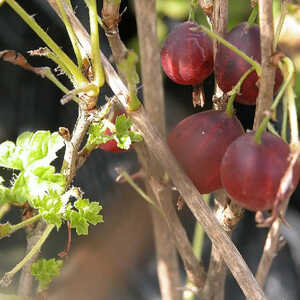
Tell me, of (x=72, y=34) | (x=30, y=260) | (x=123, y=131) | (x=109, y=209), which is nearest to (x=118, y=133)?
(x=123, y=131)

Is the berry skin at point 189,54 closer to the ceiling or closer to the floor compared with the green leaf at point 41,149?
closer to the ceiling

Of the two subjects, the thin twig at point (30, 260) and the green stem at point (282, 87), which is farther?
the thin twig at point (30, 260)

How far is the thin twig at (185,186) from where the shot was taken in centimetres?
45

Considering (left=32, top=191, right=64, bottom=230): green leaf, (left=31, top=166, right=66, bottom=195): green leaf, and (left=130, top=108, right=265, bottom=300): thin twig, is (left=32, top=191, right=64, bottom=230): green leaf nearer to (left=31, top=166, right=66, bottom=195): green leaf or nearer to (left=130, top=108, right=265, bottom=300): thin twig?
(left=31, top=166, right=66, bottom=195): green leaf

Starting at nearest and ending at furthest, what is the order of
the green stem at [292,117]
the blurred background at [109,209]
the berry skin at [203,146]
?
the green stem at [292,117] < the berry skin at [203,146] < the blurred background at [109,209]

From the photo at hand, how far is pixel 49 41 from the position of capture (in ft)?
1.47

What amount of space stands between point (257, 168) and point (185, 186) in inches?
3.2

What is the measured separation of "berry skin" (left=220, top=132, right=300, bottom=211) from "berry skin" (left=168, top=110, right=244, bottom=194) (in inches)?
2.3

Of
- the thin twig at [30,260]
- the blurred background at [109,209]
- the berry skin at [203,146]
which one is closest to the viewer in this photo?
the berry skin at [203,146]

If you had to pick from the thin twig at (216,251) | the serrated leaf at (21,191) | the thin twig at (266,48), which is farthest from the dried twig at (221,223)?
the serrated leaf at (21,191)

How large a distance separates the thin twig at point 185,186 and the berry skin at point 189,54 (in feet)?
0.32

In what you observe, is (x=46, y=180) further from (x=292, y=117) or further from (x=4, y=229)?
(x=292, y=117)

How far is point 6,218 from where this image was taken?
1.31 m

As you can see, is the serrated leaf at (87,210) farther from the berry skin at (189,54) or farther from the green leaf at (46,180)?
the berry skin at (189,54)
